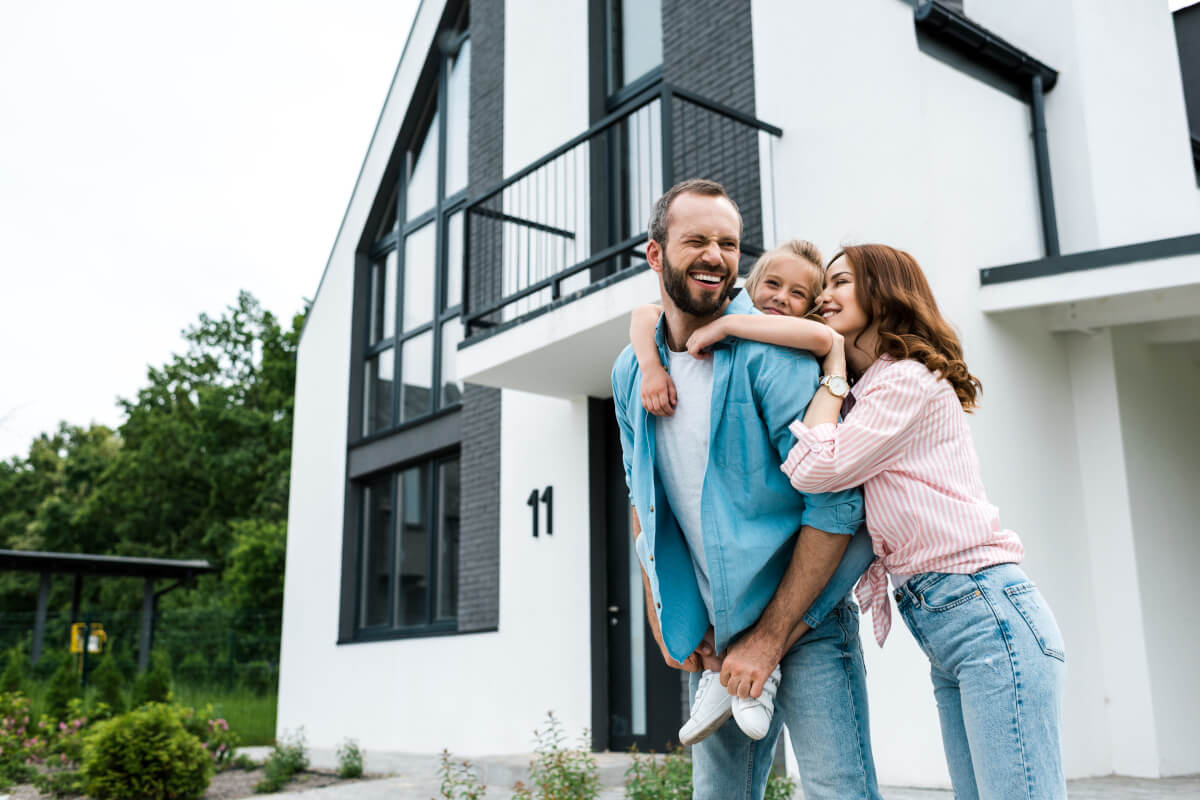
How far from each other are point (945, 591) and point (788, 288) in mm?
765

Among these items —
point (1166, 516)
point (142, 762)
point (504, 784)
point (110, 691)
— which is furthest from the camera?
point (110, 691)

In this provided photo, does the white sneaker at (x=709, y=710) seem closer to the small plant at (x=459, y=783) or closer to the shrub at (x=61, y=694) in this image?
the small plant at (x=459, y=783)

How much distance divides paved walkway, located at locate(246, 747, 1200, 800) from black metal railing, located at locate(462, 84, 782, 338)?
3032mm

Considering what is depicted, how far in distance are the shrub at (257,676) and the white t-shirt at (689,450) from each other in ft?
58.6

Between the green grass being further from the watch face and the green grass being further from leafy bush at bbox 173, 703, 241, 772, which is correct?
the watch face

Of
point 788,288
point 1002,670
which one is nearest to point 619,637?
point 788,288

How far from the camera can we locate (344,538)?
33.3ft

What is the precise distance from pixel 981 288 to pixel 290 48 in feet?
55.3

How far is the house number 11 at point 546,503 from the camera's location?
7574mm

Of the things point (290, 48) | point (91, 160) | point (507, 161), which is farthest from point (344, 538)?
point (91, 160)

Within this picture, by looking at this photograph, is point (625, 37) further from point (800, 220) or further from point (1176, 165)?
point (1176, 165)

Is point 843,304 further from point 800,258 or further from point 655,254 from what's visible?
point 655,254

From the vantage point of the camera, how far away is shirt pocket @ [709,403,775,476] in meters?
1.79

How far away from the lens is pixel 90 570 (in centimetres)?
1579
